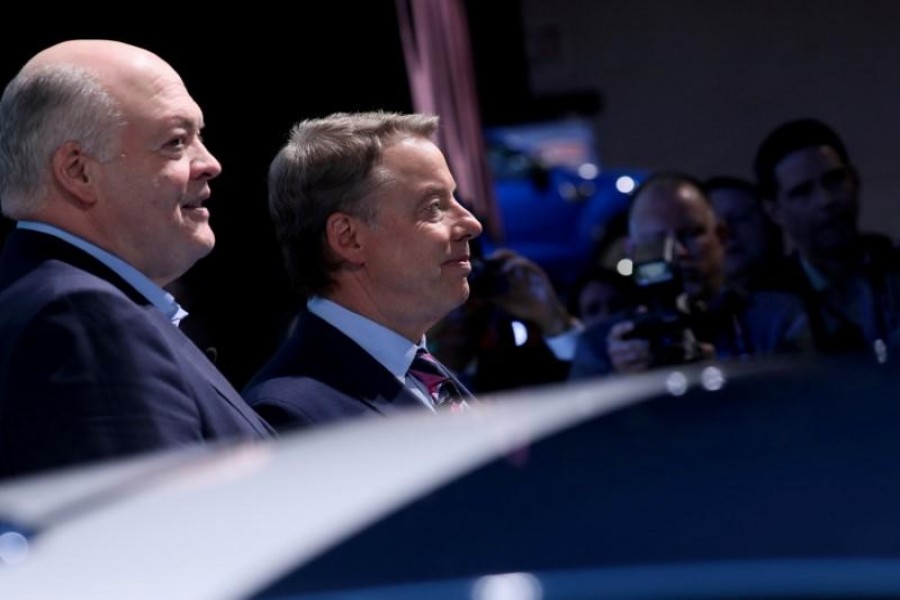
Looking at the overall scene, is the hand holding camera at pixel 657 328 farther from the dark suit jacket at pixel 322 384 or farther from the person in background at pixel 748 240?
the dark suit jacket at pixel 322 384

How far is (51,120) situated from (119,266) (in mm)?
258

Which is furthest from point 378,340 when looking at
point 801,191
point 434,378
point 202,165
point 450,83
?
point 450,83

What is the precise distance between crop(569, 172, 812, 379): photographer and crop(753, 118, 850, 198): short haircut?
1.22 ft

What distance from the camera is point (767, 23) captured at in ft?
34.1

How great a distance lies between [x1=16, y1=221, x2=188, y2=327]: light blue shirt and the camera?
2.72m

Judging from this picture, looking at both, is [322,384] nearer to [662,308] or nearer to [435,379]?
[435,379]

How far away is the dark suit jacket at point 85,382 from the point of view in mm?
2465

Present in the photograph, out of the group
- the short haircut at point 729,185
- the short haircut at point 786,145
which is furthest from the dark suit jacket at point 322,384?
the short haircut at point 729,185

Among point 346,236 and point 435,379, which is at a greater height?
point 346,236

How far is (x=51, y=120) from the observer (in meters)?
2.77

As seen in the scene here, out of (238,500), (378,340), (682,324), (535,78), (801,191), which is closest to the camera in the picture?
(238,500)

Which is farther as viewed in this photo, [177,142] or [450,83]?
[450,83]

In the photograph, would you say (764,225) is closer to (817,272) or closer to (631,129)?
(817,272)

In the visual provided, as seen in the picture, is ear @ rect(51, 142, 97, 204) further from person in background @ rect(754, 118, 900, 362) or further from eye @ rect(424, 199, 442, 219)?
person in background @ rect(754, 118, 900, 362)
